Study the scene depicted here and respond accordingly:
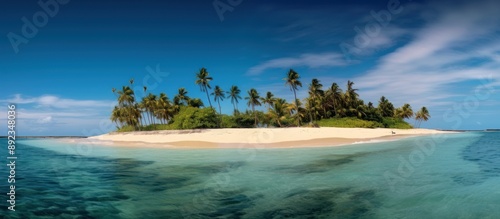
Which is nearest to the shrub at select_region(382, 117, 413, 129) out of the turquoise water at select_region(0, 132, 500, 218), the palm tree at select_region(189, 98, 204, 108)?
the palm tree at select_region(189, 98, 204, 108)

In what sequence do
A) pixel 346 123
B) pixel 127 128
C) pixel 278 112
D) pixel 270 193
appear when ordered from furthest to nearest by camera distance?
pixel 127 128, pixel 278 112, pixel 346 123, pixel 270 193

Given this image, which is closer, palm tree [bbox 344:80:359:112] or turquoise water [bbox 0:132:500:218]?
turquoise water [bbox 0:132:500:218]

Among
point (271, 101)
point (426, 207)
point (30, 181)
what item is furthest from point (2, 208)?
point (271, 101)

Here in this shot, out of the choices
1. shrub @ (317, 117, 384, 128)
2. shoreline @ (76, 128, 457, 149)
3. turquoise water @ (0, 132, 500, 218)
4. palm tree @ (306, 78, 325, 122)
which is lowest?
turquoise water @ (0, 132, 500, 218)

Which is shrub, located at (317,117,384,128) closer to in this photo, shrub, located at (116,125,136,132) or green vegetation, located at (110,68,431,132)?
green vegetation, located at (110,68,431,132)

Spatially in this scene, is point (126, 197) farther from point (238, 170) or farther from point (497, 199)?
point (497, 199)

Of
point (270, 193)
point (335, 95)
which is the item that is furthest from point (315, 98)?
point (270, 193)

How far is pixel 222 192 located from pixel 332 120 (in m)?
64.4

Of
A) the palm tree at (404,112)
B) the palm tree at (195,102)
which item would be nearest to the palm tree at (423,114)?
the palm tree at (404,112)

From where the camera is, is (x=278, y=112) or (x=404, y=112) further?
(x=404, y=112)

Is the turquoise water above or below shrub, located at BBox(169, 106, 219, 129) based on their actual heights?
below

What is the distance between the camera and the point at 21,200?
11484mm

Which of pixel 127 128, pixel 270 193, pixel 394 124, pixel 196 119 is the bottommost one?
pixel 270 193

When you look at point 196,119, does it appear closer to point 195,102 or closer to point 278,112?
point 195,102
